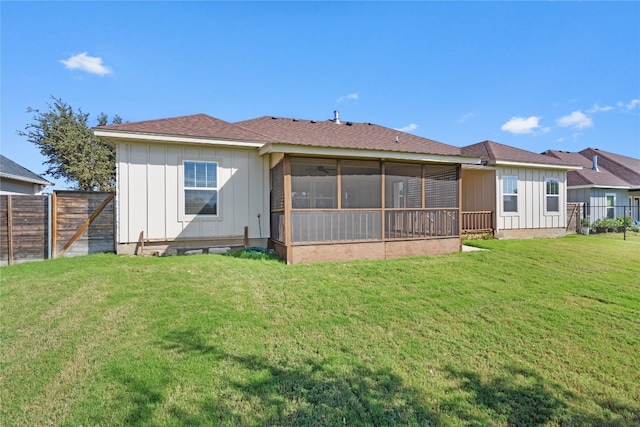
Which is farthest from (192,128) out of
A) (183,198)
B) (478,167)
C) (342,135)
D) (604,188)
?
(604,188)

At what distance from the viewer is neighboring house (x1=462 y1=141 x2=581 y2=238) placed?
11820 millimetres

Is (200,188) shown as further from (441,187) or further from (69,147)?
(69,147)

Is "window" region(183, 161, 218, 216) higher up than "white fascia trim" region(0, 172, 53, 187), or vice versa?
"white fascia trim" region(0, 172, 53, 187)

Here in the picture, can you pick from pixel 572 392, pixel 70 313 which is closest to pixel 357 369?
pixel 572 392

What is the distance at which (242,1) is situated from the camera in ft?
30.8

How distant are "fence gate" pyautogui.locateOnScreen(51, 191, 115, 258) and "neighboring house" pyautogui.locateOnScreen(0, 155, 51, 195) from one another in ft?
16.6

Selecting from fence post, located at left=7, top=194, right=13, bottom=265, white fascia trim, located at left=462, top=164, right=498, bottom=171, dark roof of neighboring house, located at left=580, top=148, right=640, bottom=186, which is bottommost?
fence post, located at left=7, top=194, right=13, bottom=265

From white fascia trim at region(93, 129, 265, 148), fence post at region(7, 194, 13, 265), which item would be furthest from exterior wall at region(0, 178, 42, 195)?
white fascia trim at region(93, 129, 265, 148)

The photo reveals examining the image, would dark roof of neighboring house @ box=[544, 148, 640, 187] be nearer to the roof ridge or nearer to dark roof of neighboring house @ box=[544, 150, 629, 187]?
dark roof of neighboring house @ box=[544, 150, 629, 187]

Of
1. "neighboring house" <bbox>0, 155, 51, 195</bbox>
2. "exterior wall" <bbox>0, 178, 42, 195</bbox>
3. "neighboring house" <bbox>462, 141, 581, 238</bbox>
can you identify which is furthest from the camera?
"neighboring house" <bbox>462, 141, 581, 238</bbox>

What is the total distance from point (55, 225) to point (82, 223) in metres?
0.55

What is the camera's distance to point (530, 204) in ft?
40.8

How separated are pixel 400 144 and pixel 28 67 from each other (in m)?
13.4

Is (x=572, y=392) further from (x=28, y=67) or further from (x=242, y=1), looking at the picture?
(x=28, y=67)
